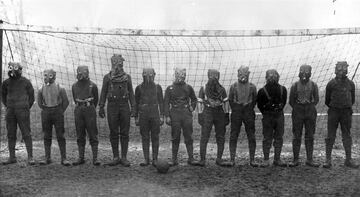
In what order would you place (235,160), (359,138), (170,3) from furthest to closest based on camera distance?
(170,3)
(359,138)
(235,160)

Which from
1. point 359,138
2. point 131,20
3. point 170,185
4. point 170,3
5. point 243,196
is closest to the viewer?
point 243,196

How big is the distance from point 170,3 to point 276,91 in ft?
85.2

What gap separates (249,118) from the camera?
24.2ft

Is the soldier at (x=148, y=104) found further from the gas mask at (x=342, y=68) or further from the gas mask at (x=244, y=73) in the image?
the gas mask at (x=342, y=68)

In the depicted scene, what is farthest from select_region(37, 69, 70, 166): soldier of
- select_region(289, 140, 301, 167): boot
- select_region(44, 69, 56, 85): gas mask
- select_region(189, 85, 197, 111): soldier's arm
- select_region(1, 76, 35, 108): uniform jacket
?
select_region(289, 140, 301, 167): boot

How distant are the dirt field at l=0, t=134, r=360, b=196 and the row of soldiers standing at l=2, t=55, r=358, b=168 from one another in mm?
301

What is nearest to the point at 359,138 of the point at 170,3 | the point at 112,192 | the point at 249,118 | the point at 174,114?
the point at 249,118

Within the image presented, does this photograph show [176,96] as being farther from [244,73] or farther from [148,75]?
[244,73]

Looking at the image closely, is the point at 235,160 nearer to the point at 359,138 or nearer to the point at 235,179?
the point at 235,179

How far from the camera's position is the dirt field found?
616 centimetres

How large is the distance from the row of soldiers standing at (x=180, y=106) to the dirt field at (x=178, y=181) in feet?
0.99

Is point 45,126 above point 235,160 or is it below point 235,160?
above

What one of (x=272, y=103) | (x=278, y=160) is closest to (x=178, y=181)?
(x=278, y=160)

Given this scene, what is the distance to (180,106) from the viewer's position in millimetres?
7512
